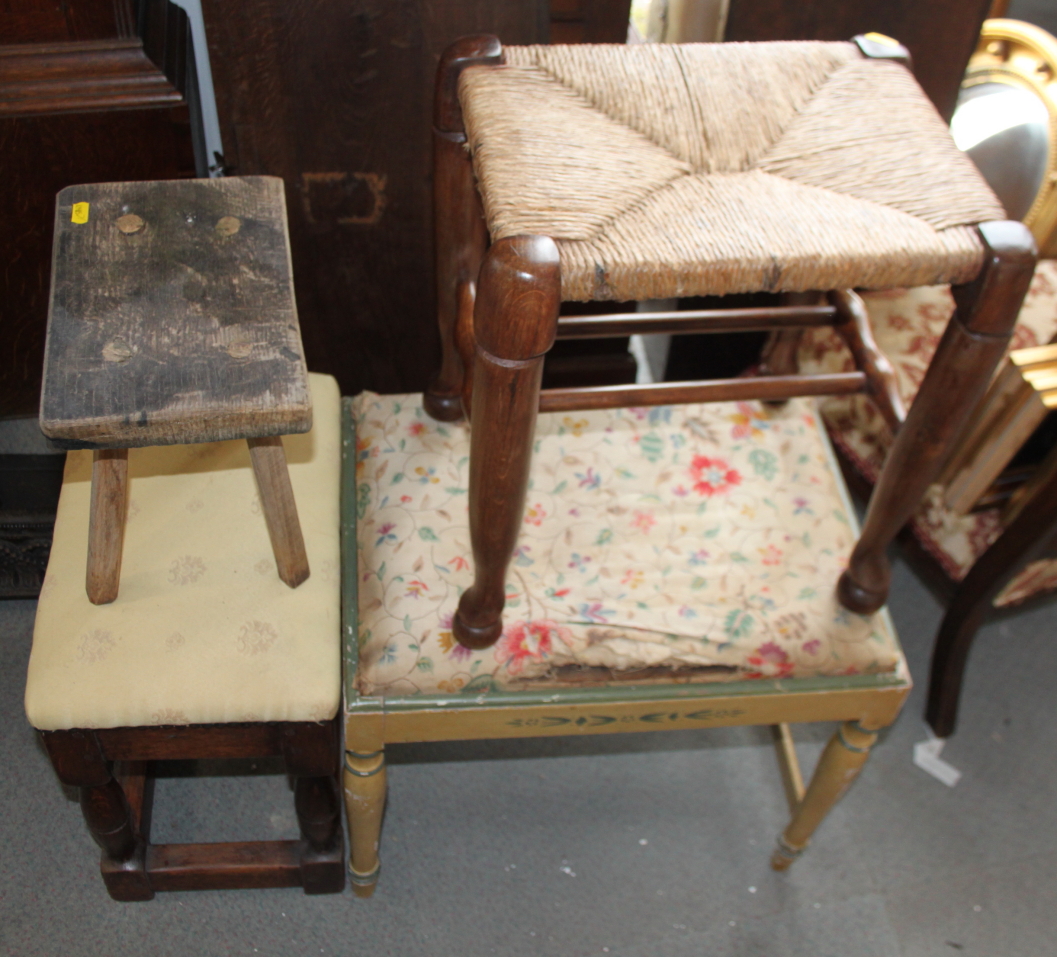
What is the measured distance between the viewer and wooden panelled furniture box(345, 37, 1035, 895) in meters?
0.76

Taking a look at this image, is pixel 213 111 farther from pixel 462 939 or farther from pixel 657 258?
pixel 462 939

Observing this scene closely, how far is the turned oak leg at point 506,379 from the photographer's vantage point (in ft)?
2.29

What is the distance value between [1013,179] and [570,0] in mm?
632

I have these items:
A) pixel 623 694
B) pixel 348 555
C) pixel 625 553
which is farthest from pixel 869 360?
pixel 348 555

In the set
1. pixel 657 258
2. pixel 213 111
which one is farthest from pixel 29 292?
pixel 657 258

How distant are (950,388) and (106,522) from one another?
2.30ft

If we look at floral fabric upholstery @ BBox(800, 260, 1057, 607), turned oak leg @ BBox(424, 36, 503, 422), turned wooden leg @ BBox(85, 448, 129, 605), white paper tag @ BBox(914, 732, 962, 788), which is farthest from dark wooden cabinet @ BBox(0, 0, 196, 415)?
white paper tag @ BBox(914, 732, 962, 788)

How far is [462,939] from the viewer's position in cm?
114

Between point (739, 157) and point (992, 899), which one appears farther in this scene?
point (992, 899)

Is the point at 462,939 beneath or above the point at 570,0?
Result: beneath

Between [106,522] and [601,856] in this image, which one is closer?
[106,522]

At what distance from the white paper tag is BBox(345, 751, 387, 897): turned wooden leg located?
734mm

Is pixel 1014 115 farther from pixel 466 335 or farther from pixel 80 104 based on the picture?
pixel 80 104

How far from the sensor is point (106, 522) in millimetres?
840
